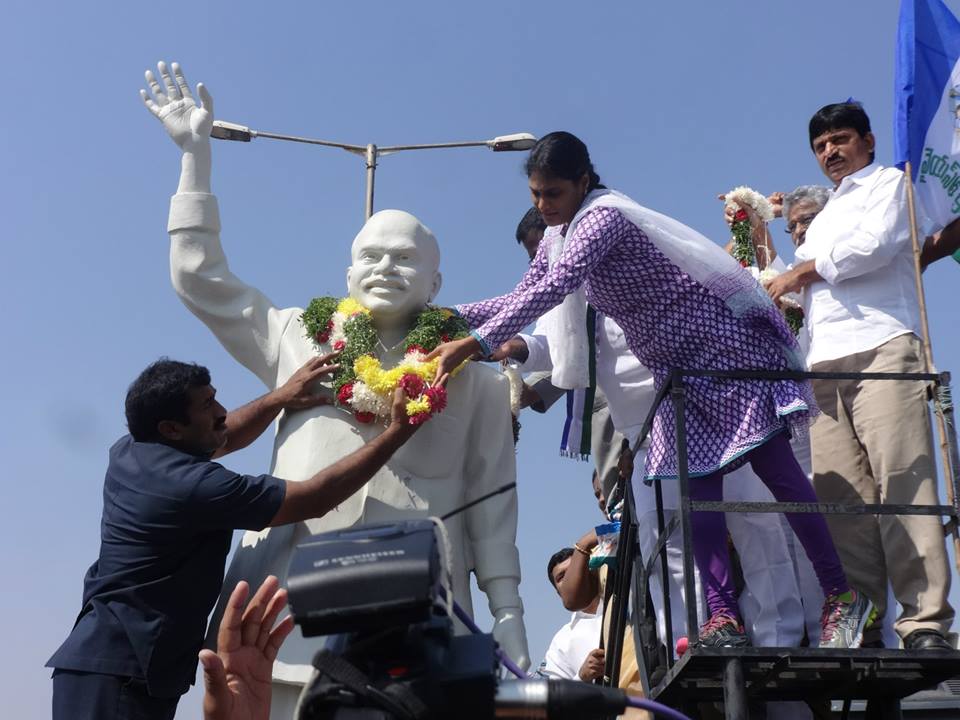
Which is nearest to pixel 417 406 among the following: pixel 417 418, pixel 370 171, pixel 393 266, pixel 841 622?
pixel 417 418

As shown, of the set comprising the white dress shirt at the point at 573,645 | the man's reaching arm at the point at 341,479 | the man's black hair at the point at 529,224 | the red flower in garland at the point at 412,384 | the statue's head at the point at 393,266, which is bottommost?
the white dress shirt at the point at 573,645

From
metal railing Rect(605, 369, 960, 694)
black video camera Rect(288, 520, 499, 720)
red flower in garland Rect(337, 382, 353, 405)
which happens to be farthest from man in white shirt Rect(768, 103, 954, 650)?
black video camera Rect(288, 520, 499, 720)

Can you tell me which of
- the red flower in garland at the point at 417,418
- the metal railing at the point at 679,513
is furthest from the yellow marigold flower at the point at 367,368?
the metal railing at the point at 679,513

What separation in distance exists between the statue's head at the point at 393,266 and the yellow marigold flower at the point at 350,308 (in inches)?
1.1

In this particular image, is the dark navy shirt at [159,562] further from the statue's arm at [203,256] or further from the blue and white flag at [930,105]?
the blue and white flag at [930,105]

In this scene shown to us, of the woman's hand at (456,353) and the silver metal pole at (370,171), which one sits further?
the silver metal pole at (370,171)

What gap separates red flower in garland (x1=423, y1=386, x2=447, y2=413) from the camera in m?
5.25

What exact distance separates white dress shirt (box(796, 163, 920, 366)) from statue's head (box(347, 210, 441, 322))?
1.68m

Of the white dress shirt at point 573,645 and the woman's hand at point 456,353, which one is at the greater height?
the woman's hand at point 456,353

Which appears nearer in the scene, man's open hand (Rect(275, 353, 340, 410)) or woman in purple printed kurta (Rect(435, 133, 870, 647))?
woman in purple printed kurta (Rect(435, 133, 870, 647))

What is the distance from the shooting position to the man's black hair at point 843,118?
18.9 ft

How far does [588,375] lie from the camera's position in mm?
5617

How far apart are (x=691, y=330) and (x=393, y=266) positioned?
1428mm

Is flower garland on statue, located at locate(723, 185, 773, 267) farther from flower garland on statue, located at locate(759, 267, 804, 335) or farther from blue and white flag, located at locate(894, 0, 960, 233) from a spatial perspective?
blue and white flag, located at locate(894, 0, 960, 233)
